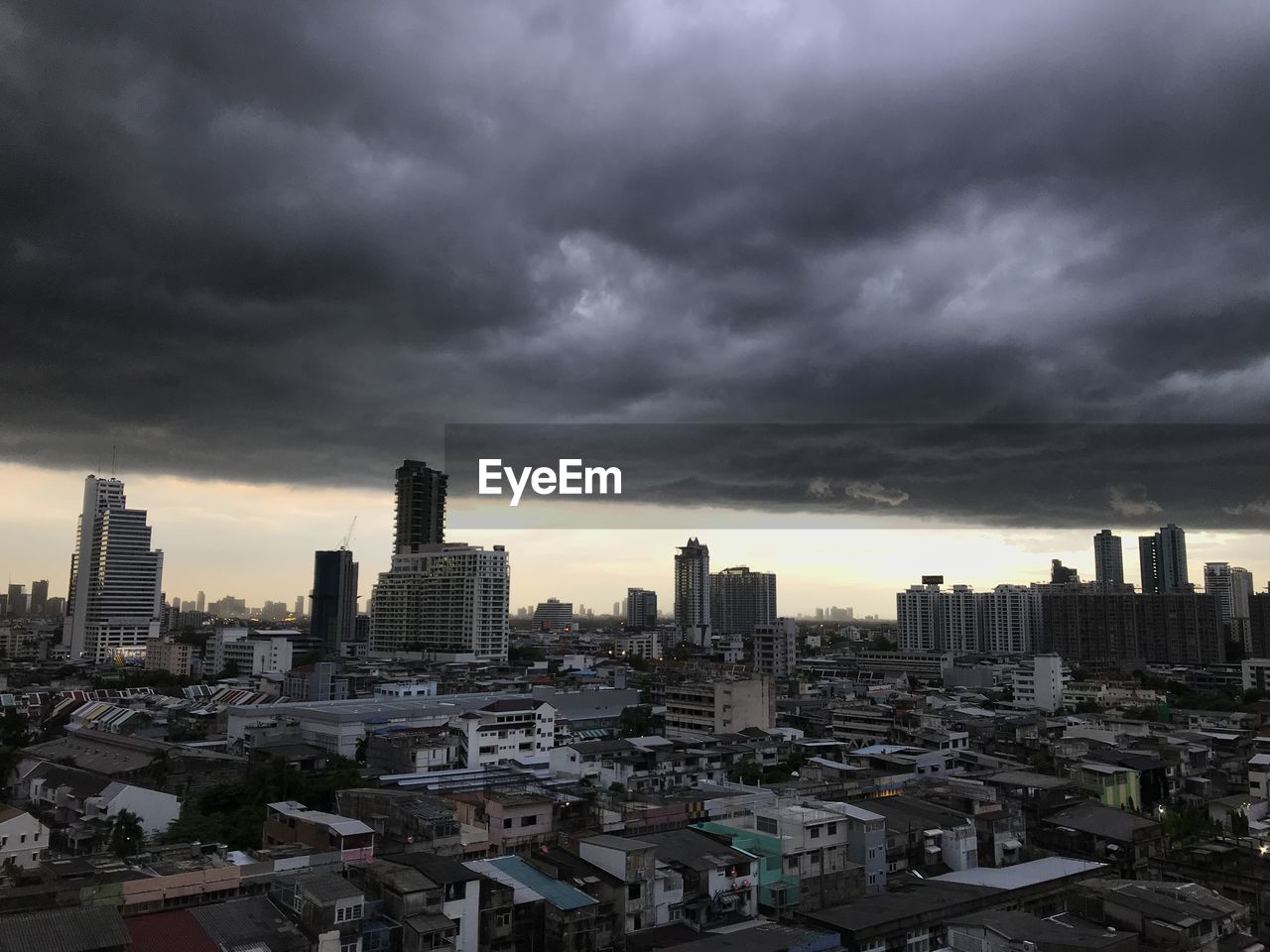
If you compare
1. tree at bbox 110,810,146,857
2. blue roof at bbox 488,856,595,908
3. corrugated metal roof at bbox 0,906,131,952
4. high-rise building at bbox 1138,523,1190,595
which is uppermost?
high-rise building at bbox 1138,523,1190,595

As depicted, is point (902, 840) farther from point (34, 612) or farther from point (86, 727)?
point (34, 612)

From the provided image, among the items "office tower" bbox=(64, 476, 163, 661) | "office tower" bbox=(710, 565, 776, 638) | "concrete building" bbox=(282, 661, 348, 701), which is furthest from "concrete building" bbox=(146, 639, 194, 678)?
"office tower" bbox=(710, 565, 776, 638)

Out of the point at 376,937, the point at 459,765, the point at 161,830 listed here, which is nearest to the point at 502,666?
the point at 459,765

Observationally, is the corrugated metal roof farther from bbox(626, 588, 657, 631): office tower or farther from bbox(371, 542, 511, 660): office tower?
bbox(626, 588, 657, 631): office tower

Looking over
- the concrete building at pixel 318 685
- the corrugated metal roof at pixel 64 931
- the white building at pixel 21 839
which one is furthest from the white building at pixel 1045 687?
the corrugated metal roof at pixel 64 931

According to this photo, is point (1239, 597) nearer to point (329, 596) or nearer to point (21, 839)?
point (329, 596)

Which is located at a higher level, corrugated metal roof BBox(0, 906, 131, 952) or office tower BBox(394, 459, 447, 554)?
office tower BBox(394, 459, 447, 554)
